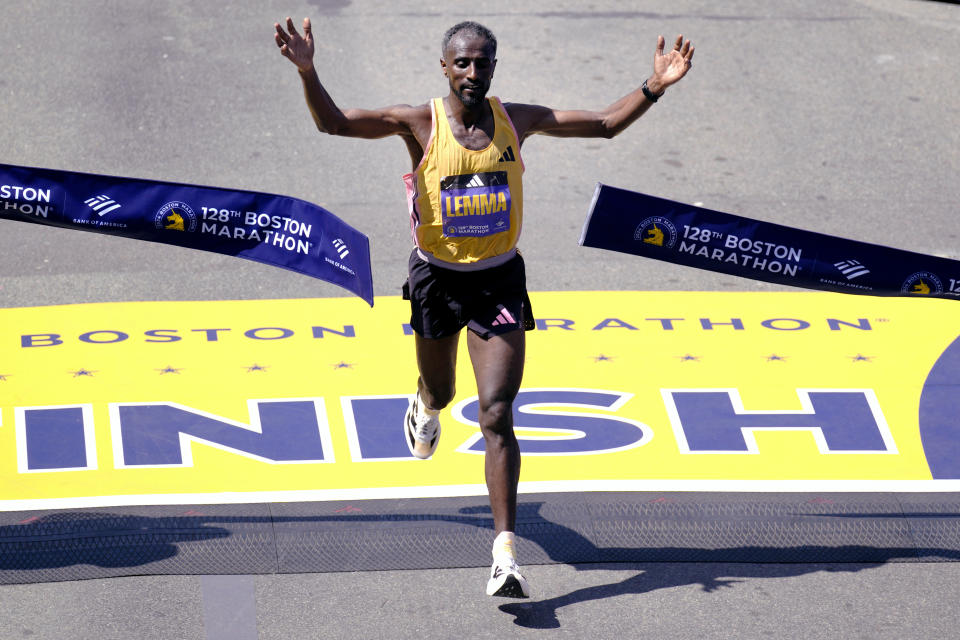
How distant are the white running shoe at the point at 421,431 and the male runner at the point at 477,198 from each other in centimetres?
64

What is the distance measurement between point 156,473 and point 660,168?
17.2 ft

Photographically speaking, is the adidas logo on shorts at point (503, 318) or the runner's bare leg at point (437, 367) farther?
the runner's bare leg at point (437, 367)

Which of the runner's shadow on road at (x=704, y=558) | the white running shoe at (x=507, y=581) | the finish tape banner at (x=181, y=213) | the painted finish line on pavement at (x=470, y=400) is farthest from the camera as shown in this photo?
the painted finish line on pavement at (x=470, y=400)

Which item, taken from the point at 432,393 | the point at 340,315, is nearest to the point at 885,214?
the point at 340,315

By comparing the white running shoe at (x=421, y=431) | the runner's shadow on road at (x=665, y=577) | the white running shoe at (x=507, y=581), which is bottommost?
the runner's shadow on road at (x=665, y=577)

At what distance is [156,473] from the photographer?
6.86 metres

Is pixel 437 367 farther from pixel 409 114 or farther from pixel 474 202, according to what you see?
pixel 409 114

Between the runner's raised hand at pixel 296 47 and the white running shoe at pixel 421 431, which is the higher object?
the runner's raised hand at pixel 296 47

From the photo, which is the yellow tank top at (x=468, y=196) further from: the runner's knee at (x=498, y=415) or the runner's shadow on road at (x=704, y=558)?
the runner's shadow on road at (x=704, y=558)

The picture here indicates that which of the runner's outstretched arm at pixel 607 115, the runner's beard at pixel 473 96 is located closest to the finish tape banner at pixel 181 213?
the runner's beard at pixel 473 96

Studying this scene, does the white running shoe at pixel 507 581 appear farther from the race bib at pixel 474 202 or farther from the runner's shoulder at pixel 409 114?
the runner's shoulder at pixel 409 114

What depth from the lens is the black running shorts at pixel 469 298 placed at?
6012mm

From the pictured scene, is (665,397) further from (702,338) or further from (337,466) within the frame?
(337,466)

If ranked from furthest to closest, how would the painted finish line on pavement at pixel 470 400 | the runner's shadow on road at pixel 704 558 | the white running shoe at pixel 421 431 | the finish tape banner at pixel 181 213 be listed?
the painted finish line on pavement at pixel 470 400
the white running shoe at pixel 421 431
the finish tape banner at pixel 181 213
the runner's shadow on road at pixel 704 558
